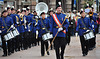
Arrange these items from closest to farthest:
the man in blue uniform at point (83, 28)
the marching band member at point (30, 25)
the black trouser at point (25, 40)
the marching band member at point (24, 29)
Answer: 1. the man in blue uniform at point (83, 28)
2. the marching band member at point (24, 29)
3. the black trouser at point (25, 40)
4. the marching band member at point (30, 25)

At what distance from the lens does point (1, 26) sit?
54.2 ft

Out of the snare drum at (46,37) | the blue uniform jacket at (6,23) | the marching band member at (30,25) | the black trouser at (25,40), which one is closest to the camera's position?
the snare drum at (46,37)

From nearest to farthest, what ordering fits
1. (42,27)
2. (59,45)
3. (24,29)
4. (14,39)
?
(59,45), (42,27), (14,39), (24,29)

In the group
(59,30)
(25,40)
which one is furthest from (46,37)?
(25,40)

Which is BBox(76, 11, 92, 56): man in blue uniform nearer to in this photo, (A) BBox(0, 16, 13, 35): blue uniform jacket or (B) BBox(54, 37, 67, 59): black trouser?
(A) BBox(0, 16, 13, 35): blue uniform jacket

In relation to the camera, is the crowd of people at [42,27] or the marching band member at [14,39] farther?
the marching band member at [14,39]

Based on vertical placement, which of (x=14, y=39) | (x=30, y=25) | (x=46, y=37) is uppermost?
(x=46, y=37)

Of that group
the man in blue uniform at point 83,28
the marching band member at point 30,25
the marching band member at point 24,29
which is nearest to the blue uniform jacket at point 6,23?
the marching band member at point 24,29

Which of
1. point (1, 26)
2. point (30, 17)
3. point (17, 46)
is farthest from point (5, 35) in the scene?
point (30, 17)

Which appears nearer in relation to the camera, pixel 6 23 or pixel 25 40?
pixel 6 23

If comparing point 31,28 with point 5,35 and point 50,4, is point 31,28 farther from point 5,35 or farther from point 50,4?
point 50,4

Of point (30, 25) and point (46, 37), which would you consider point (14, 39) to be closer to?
point (46, 37)

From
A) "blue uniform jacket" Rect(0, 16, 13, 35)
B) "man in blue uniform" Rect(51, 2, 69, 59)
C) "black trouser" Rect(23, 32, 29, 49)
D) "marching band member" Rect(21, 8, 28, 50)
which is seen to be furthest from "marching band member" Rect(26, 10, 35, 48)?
"man in blue uniform" Rect(51, 2, 69, 59)

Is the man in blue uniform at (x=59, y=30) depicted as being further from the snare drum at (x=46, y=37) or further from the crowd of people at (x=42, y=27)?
the snare drum at (x=46, y=37)
